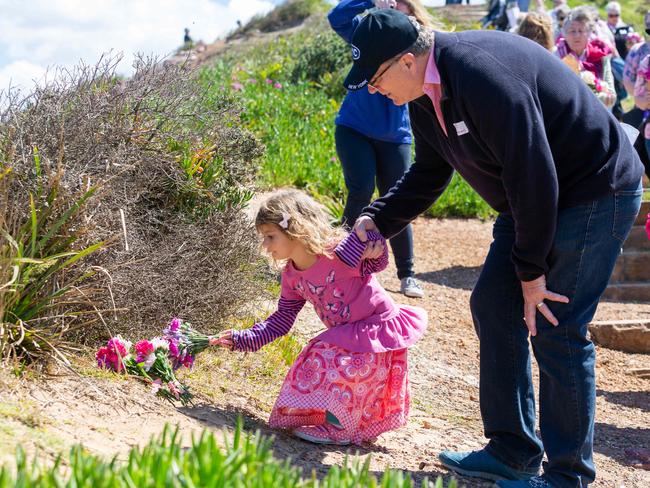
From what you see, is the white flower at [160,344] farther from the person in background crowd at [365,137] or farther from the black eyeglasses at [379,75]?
the person in background crowd at [365,137]

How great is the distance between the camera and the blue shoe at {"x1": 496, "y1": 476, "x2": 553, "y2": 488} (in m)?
3.34

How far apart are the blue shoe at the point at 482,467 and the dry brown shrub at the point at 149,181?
150 cm

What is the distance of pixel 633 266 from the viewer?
8102 millimetres

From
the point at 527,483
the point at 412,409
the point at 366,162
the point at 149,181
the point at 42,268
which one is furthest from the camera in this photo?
the point at 366,162

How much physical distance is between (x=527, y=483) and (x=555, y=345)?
0.55m

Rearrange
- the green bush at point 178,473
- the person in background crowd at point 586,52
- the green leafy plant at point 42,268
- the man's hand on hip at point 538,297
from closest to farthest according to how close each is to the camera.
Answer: the green bush at point 178,473 → the man's hand on hip at point 538,297 → the green leafy plant at point 42,268 → the person in background crowd at point 586,52

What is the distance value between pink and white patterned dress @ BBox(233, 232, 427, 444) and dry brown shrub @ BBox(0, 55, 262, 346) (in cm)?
66

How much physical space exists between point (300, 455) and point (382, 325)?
2.12 ft

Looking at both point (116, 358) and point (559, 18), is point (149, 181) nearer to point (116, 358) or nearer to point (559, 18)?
point (116, 358)

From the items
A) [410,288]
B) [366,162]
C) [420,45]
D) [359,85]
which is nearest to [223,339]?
[359,85]

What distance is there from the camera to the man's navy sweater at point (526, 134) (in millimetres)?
2934

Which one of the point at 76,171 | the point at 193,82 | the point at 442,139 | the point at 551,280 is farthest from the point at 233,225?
the point at 551,280

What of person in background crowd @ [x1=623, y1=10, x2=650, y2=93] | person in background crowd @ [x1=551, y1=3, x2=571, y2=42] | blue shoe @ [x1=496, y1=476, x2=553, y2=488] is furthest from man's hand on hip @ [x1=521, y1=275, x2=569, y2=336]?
person in background crowd @ [x1=551, y1=3, x2=571, y2=42]

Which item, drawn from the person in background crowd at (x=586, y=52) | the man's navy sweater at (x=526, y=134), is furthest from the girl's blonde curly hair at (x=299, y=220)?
the person in background crowd at (x=586, y=52)
